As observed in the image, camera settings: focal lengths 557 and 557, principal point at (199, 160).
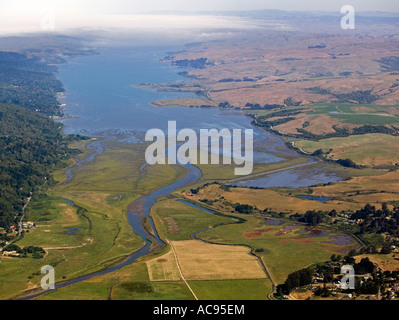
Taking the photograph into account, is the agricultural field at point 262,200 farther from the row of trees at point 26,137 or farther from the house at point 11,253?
the house at point 11,253

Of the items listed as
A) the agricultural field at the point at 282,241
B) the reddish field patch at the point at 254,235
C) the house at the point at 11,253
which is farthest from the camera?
the reddish field patch at the point at 254,235

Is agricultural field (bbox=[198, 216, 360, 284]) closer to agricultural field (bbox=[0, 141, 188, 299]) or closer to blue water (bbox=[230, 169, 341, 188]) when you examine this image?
agricultural field (bbox=[0, 141, 188, 299])

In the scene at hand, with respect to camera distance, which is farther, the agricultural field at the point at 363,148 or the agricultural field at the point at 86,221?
the agricultural field at the point at 363,148

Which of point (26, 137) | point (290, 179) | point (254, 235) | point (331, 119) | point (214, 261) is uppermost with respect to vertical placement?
point (331, 119)

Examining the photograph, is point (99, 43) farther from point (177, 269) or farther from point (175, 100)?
point (177, 269)

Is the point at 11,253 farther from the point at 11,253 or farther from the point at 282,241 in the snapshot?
the point at 282,241

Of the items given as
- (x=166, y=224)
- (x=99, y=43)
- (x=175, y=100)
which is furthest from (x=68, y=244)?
(x=99, y=43)

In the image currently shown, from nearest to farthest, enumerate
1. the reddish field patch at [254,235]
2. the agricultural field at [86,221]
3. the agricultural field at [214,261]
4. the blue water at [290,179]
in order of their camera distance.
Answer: the agricultural field at [214,261] → the agricultural field at [86,221] → the reddish field patch at [254,235] → the blue water at [290,179]

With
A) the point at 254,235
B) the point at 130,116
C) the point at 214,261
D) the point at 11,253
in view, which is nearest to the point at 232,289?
the point at 214,261

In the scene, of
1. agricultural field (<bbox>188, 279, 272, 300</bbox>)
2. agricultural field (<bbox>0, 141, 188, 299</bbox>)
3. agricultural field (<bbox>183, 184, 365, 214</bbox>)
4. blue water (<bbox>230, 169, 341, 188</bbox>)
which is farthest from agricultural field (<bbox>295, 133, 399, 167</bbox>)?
agricultural field (<bbox>188, 279, 272, 300</bbox>)

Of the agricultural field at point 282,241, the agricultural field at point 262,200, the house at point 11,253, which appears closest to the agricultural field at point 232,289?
the agricultural field at point 282,241
